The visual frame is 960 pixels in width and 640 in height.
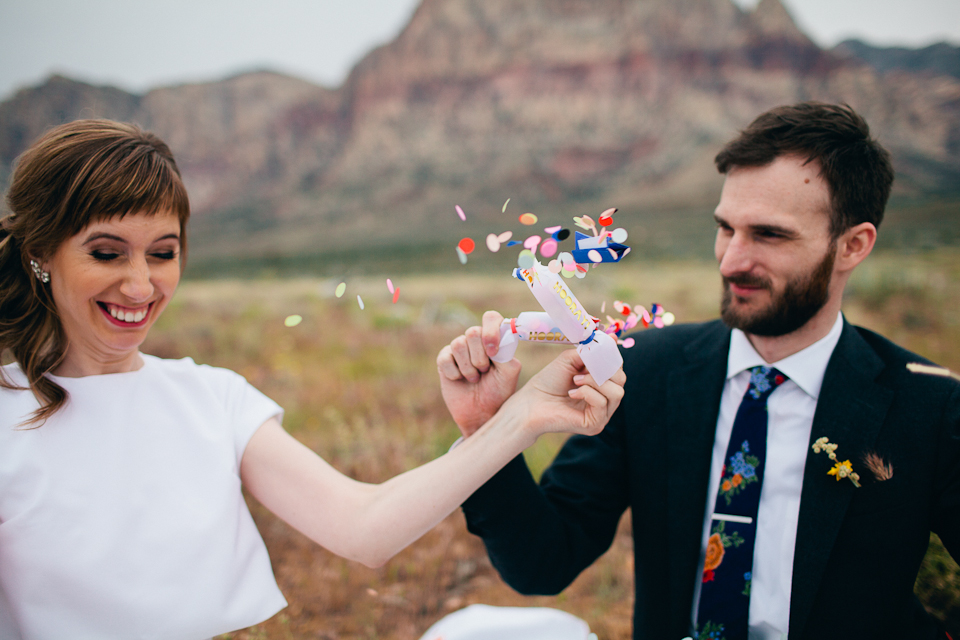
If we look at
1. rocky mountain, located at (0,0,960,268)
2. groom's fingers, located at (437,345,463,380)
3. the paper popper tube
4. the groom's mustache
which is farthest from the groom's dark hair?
rocky mountain, located at (0,0,960,268)

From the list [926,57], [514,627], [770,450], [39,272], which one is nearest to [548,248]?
[770,450]

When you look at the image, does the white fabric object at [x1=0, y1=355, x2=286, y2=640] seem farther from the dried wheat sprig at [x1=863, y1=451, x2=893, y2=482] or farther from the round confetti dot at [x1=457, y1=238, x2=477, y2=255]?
the dried wheat sprig at [x1=863, y1=451, x2=893, y2=482]

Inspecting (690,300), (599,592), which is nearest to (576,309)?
(599,592)

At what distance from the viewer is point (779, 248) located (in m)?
2.01

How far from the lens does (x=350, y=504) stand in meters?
1.81

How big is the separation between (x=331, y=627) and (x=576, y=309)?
125 inches

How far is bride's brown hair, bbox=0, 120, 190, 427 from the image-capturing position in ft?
5.34

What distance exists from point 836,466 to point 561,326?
4.10 feet

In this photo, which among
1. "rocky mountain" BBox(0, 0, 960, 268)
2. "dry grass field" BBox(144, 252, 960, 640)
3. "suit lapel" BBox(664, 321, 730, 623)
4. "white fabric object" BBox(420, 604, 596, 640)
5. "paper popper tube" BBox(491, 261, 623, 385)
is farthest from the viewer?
"rocky mountain" BBox(0, 0, 960, 268)

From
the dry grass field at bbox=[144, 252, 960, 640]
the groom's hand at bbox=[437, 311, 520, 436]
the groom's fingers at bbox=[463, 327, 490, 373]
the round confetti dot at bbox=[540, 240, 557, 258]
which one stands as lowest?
the dry grass field at bbox=[144, 252, 960, 640]

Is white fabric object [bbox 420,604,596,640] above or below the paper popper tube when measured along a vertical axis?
below

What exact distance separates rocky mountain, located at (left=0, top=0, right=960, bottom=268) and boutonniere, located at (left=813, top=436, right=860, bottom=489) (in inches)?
1920

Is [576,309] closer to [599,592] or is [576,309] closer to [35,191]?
[35,191]

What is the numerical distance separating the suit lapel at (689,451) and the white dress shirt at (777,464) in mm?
59
